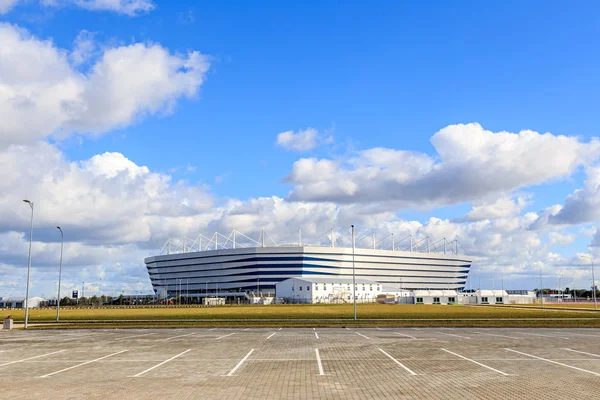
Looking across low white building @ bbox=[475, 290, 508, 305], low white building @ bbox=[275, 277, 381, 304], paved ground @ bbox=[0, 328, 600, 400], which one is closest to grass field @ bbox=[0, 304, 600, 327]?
paved ground @ bbox=[0, 328, 600, 400]

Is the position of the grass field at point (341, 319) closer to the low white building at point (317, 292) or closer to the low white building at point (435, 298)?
the low white building at point (435, 298)

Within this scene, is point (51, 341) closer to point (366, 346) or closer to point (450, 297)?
point (366, 346)

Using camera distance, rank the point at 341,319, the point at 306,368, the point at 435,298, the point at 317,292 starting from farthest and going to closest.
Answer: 1. the point at 317,292
2. the point at 435,298
3. the point at 341,319
4. the point at 306,368

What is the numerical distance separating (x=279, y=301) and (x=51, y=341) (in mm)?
140503

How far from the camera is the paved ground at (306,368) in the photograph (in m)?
17.4

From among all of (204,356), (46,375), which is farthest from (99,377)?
(204,356)

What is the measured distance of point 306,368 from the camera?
73.6ft

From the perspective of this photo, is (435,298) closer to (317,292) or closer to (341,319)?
(317,292)

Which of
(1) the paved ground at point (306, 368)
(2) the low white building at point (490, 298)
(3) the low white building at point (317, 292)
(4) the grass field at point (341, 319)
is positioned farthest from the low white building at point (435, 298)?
(1) the paved ground at point (306, 368)

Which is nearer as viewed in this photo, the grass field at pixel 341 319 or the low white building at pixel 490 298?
the grass field at pixel 341 319

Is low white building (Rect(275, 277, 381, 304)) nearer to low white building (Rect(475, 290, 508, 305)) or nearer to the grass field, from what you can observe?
low white building (Rect(475, 290, 508, 305))

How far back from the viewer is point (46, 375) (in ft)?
70.0

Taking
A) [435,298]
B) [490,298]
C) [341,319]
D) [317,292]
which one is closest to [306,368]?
[341,319]

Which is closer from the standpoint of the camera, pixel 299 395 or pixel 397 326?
pixel 299 395
